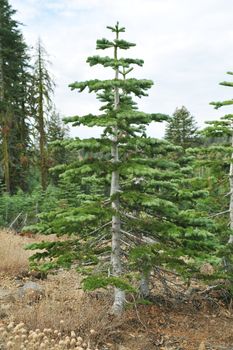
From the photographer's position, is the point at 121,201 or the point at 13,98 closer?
the point at 121,201

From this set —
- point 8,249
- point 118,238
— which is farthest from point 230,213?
point 8,249

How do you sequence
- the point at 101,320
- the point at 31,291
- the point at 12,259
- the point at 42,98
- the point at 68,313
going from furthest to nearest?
1. the point at 42,98
2. the point at 12,259
3. the point at 31,291
4. the point at 68,313
5. the point at 101,320

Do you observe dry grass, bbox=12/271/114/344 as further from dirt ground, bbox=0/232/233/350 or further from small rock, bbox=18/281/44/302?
small rock, bbox=18/281/44/302

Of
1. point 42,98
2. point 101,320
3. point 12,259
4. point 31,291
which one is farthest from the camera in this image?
point 42,98

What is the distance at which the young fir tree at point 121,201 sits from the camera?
6449mm

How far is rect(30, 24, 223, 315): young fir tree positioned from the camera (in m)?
6.45

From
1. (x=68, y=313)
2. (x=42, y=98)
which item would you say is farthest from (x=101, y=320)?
(x=42, y=98)

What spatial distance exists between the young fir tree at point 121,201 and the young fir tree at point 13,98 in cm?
1666

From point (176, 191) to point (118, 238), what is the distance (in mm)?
1347

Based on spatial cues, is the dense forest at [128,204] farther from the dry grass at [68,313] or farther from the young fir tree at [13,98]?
the young fir tree at [13,98]

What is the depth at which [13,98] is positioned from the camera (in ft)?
84.3

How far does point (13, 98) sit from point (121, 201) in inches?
793

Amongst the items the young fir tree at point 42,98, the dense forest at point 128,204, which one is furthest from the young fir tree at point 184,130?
the dense forest at point 128,204

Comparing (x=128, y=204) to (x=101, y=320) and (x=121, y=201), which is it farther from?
(x=101, y=320)
